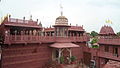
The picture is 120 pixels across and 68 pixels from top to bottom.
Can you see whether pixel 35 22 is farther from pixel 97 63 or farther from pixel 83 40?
pixel 97 63

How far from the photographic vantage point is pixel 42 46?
59.9ft

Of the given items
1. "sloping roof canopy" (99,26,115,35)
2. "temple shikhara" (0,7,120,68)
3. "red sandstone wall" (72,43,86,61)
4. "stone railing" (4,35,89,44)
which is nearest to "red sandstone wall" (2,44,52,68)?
"temple shikhara" (0,7,120,68)

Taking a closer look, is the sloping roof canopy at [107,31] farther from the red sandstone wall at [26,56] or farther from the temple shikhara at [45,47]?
the red sandstone wall at [26,56]

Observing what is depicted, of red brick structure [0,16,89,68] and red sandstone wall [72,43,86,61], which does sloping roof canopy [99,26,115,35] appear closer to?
red sandstone wall [72,43,86,61]

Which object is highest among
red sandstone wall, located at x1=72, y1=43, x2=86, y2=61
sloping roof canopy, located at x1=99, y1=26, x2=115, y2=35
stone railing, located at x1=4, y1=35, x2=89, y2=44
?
sloping roof canopy, located at x1=99, y1=26, x2=115, y2=35

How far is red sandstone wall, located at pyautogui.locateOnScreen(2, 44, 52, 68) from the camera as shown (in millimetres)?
14750

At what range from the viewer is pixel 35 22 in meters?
18.4

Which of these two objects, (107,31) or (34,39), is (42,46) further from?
(107,31)

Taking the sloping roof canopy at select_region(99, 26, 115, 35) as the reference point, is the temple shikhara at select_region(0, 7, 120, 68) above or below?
below

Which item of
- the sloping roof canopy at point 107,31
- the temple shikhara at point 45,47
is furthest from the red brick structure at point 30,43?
the sloping roof canopy at point 107,31

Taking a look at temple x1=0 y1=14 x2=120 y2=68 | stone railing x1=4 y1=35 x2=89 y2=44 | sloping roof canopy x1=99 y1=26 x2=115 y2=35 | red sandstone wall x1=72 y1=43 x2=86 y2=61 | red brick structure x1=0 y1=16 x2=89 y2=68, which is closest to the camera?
stone railing x1=4 y1=35 x2=89 y2=44

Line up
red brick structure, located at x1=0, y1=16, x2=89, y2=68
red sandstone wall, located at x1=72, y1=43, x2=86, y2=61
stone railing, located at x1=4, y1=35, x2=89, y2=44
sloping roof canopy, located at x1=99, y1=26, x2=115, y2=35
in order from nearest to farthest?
stone railing, located at x1=4, y1=35, x2=89, y2=44 → red brick structure, located at x1=0, y1=16, x2=89, y2=68 → red sandstone wall, located at x1=72, y1=43, x2=86, y2=61 → sloping roof canopy, located at x1=99, y1=26, x2=115, y2=35

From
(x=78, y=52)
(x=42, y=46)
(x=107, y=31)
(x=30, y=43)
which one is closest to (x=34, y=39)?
(x=30, y=43)

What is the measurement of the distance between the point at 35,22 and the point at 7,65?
678 centimetres
